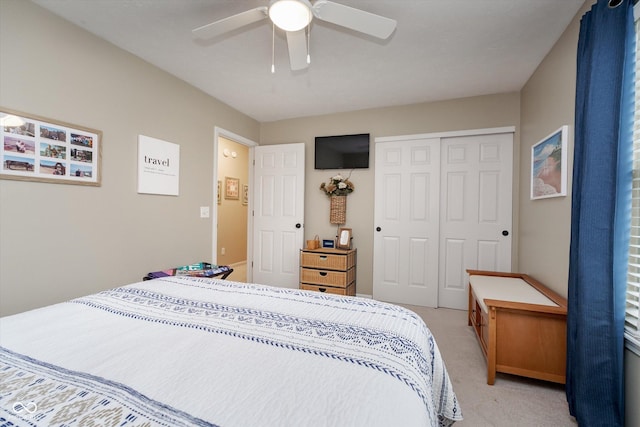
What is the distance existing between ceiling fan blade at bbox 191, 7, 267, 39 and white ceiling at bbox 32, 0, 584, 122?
0.24 metres

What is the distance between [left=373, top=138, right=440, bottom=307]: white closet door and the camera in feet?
11.2

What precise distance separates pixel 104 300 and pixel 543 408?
255 cm

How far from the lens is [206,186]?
3250mm

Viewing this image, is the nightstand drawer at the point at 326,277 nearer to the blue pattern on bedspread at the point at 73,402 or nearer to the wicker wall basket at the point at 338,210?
the wicker wall basket at the point at 338,210

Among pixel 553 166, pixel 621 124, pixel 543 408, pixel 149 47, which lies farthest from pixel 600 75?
pixel 149 47

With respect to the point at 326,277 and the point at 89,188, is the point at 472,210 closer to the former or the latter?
the point at 326,277

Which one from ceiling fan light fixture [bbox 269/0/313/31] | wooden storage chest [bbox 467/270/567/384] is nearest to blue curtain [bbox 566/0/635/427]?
wooden storage chest [bbox 467/270/567/384]

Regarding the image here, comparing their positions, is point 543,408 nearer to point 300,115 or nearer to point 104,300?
point 104,300

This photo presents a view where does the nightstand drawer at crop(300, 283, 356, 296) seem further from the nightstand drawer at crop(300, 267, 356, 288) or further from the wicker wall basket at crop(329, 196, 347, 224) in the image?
the wicker wall basket at crop(329, 196, 347, 224)

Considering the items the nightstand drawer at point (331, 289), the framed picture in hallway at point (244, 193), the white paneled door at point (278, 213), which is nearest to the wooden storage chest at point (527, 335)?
the nightstand drawer at point (331, 289)

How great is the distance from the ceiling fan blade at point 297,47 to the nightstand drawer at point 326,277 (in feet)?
7.53

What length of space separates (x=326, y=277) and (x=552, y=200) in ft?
7.62

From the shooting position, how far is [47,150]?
1.90 m

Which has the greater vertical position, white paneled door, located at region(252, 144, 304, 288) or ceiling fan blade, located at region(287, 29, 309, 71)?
ceiling fan blade, located at region(287, 29, 309, 71)
